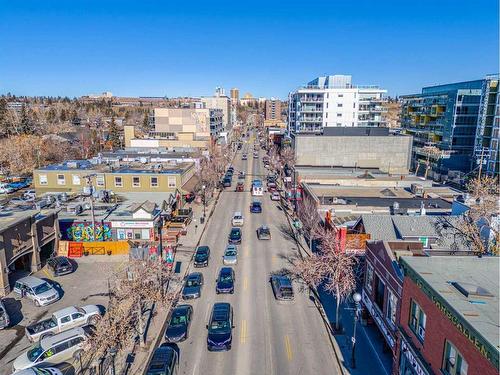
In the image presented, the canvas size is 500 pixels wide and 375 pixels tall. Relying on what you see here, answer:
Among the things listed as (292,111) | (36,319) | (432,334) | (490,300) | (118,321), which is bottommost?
(36,319)

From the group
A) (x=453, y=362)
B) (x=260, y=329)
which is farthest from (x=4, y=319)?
(x=453, y=362)

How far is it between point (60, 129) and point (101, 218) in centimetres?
12285

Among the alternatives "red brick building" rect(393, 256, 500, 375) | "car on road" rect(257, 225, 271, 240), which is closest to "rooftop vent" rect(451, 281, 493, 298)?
"red brick building" rect(393, 256, 500, 375)

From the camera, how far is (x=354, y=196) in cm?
4491

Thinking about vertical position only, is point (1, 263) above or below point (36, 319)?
above

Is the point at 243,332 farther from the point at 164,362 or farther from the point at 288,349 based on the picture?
the point at 164,362

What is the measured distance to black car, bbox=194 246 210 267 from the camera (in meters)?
34.7

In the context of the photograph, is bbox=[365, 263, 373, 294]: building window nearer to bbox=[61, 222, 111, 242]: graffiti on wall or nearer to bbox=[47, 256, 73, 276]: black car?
bbox=[47, 256, 73, 276]: black car

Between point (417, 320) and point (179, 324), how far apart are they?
14.9 m

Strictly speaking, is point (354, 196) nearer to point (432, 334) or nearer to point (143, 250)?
point (143, 250)

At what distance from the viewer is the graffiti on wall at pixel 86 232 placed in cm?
3962

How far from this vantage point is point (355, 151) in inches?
2940

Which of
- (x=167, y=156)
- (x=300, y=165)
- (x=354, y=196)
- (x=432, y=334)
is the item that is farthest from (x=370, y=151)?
(x=432, y=334)

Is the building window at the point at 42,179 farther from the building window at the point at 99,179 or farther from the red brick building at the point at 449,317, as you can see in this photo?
the red brick building at the point at 449,317
